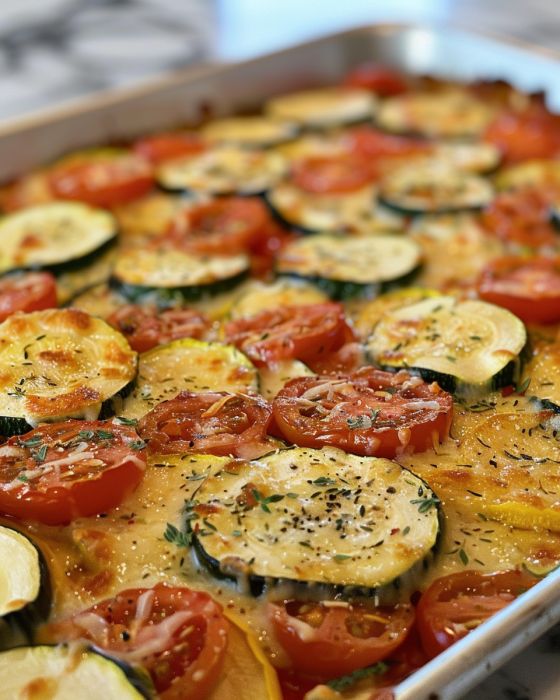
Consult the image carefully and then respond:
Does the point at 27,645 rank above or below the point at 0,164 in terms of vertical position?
below

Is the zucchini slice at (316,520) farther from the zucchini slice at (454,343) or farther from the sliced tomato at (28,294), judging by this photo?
the sliced tomato at (28,294)

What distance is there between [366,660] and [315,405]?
760mm

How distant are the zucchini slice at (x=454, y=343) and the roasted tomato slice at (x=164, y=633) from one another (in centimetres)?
103

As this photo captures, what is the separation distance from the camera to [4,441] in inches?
104

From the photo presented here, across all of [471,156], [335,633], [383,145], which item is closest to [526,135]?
[471,156]

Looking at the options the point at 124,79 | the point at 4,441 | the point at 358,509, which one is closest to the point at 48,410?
the point at 4,441

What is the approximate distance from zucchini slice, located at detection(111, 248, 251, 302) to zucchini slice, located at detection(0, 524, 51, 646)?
1257 mm

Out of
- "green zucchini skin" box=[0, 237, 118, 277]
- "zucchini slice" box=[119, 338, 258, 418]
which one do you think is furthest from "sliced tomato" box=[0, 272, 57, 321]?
"zucchini slice" box=[119, 338, 258, 418]

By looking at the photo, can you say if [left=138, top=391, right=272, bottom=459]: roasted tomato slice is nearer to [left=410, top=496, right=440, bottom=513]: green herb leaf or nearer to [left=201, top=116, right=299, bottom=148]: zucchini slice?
[left=410, top=496, right=440, bottom=513]: green herb leaf

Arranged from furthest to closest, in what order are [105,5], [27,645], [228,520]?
[105,5] → [228,520] → [27,645]

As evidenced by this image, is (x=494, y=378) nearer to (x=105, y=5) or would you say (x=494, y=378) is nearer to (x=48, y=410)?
(x=48, y=410)

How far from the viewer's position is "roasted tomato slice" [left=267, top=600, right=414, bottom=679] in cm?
204

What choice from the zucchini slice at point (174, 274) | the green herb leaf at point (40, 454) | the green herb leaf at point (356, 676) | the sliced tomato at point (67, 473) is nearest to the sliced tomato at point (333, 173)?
the zucchini slice at point (174, 274)

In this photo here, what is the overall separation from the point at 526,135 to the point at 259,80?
4.61 feet
